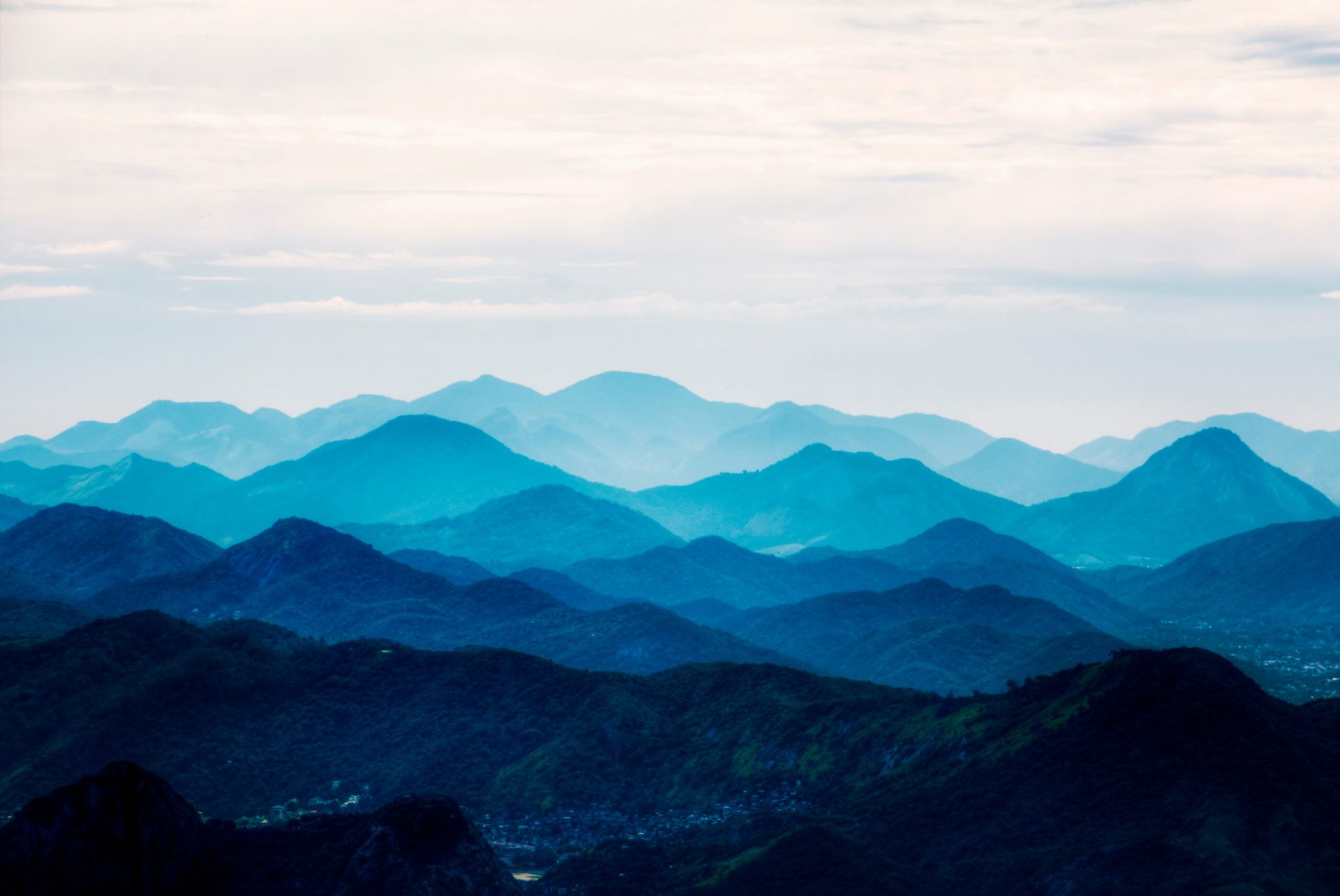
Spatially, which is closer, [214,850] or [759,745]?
[214,850]

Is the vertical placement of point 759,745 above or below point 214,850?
below

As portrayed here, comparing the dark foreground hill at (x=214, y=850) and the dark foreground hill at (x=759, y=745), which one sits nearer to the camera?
the dark foreground hill at (x=214, y=850)

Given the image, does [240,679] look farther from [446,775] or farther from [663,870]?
[663,870]

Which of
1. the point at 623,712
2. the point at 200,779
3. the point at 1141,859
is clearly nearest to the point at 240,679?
the point at 200,779

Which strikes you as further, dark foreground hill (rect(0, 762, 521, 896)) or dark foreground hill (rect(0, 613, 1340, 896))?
dark foreground hill (rect(0, 613, 1340, 896))

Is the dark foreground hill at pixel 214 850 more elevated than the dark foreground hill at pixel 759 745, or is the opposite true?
the dark foreground hill at pixel 214 850
